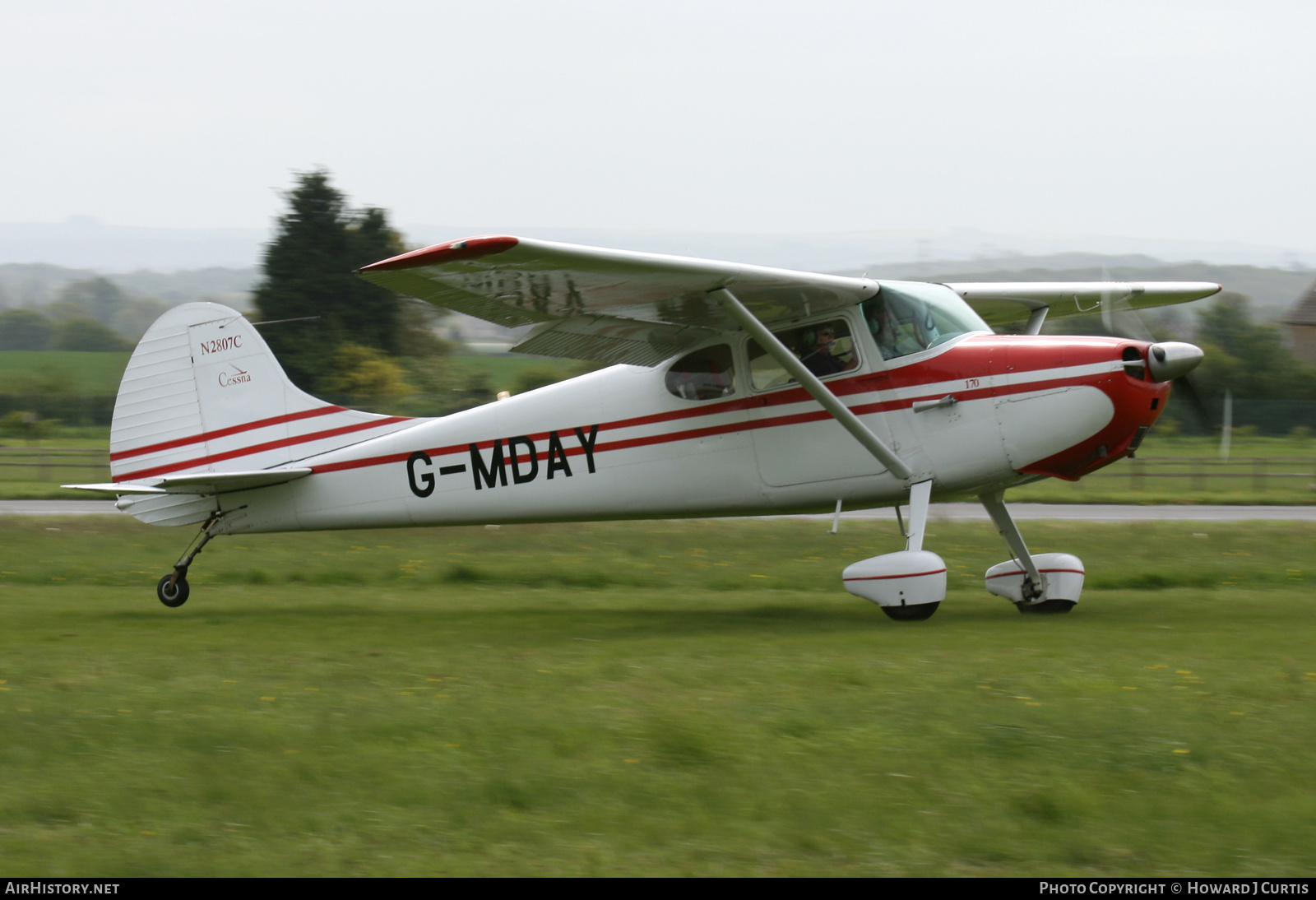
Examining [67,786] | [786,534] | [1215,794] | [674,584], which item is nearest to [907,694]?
[1215,794]

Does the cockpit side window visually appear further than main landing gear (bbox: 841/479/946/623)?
Yes

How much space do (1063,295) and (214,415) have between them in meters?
8.75

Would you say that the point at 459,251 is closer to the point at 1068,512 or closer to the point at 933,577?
the point at 933,577


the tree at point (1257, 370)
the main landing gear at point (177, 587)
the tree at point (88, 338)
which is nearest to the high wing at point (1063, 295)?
the main landing gear at point (177, 587)

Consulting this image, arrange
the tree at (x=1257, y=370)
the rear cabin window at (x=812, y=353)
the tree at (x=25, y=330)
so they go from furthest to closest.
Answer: the tree at (x=25, y=330), the tree at (x=1257, y=370), the rear cabin window at (x=812, y=353)

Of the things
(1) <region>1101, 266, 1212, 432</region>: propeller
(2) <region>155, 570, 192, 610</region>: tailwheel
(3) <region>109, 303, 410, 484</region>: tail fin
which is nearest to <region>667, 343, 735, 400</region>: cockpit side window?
(3) <region>109, 303, 410, 484</region>: tail fin

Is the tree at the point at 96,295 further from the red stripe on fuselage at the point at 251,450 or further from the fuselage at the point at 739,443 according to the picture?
the fuselage at the point at 739,443

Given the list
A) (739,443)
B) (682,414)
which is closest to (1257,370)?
(739,443)

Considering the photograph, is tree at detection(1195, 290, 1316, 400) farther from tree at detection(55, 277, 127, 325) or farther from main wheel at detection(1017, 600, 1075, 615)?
tree at detection(55, 277, 127, 325)

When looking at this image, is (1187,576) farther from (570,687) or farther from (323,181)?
(323,181)

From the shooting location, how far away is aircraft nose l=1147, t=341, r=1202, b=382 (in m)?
9.12

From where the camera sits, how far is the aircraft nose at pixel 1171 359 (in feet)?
29.9

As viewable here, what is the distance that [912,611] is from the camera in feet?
31.5

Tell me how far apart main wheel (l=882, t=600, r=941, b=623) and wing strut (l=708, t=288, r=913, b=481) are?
4.06ft
